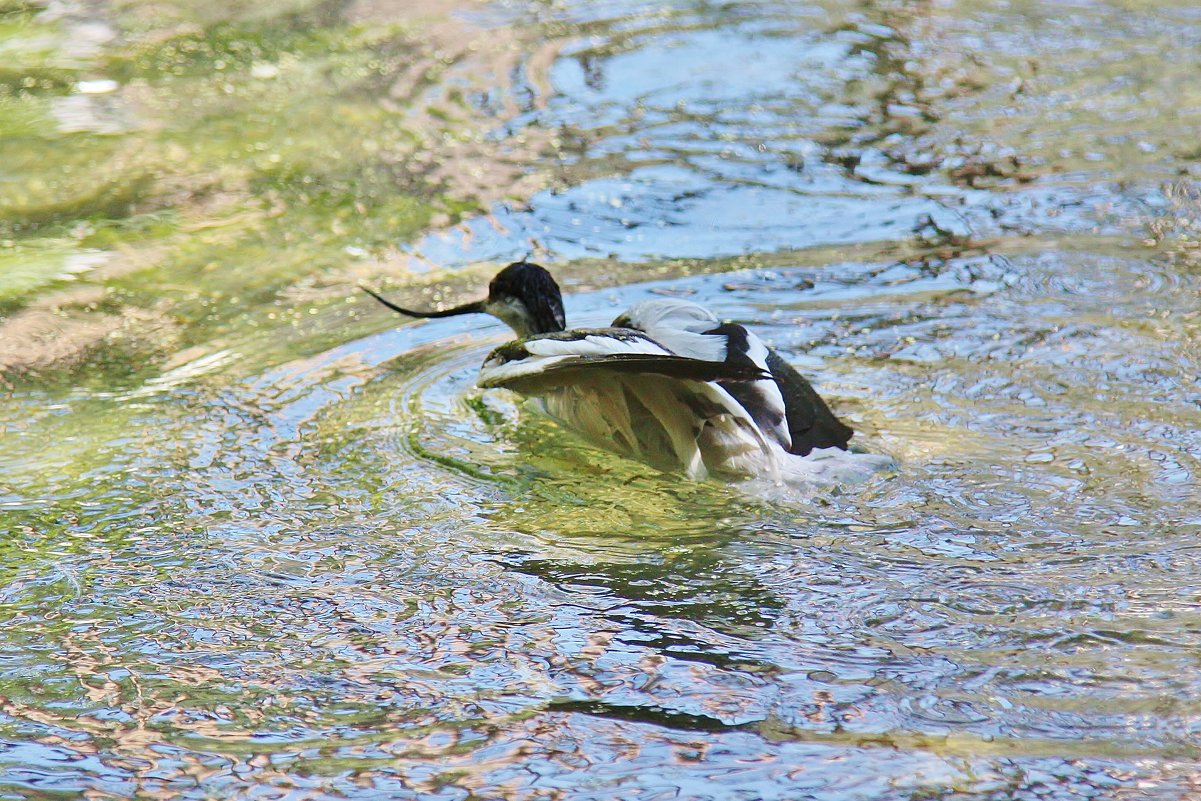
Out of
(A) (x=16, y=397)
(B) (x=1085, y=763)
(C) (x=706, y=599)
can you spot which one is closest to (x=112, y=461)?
(A) (x=16, y=397)

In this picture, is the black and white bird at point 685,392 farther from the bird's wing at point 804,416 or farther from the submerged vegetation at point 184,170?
the submerged vegetation at point 184,170

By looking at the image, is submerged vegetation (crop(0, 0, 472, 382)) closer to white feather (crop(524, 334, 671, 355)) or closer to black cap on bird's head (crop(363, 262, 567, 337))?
black cap on bird's head (crop(363, 262, 567, 337))

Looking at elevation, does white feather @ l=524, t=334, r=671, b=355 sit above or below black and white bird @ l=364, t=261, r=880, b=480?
above

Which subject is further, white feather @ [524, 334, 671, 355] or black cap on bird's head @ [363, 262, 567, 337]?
black cap on bird's head @ [363, 262, 567, 337]

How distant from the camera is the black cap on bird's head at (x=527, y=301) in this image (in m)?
5.62

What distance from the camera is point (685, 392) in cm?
470

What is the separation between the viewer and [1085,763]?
317 cm

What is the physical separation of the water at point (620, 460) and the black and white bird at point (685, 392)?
0.14 m

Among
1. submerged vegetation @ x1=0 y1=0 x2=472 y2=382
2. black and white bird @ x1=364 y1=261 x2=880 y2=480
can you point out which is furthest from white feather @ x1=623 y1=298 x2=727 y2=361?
submerged vegetation @ x1=0 y1=0 x2=472 y2=382

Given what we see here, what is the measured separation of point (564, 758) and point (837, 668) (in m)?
0.70

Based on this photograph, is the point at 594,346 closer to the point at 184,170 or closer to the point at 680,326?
the point at 680,326

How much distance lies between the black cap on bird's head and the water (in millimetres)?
281

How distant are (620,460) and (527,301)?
855 mm

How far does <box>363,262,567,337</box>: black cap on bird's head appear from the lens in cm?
562
